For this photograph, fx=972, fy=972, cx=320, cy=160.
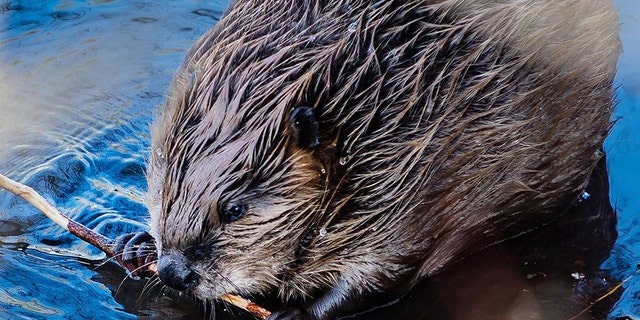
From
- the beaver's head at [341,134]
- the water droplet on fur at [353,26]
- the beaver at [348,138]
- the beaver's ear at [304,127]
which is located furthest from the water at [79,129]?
the water droplet on fur at [353,26]

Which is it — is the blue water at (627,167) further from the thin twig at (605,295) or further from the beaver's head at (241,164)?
the beaver's head at (241,164)

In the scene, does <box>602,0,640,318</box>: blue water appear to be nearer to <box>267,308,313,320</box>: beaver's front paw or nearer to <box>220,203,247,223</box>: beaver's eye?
<box>267,308,313,320</box>: beaver's front paw

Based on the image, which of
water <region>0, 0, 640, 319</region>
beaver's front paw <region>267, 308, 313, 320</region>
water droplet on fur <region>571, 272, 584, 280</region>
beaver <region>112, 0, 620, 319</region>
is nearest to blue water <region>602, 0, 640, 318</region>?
water <region>0, 0, 640, 319</region>

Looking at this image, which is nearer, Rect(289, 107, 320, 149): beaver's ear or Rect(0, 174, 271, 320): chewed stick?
Rect(289, 107, 320, 149): beaver's ear

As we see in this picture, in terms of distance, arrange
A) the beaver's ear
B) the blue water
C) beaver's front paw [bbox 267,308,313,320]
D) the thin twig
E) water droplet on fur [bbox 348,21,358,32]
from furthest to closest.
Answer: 1. the blue water
2. the thin twig
3. beaver's front paw [bbox 267,308,313,320]
4. water droplet on fur [bbox 348,21,358,32]
5. the beaver's ear

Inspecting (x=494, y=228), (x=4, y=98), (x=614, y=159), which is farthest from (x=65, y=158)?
(x=614, y=159)

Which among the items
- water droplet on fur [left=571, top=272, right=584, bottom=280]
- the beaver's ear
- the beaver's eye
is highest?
the beaver's ear

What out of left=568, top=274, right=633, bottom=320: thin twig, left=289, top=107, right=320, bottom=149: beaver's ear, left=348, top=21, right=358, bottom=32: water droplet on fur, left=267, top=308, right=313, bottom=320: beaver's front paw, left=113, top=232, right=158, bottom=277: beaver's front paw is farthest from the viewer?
left=568, top=274, right=633, bottom=320: thin twig

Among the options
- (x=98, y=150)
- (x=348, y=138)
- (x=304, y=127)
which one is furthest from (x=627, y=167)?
(x=98, y=150)
